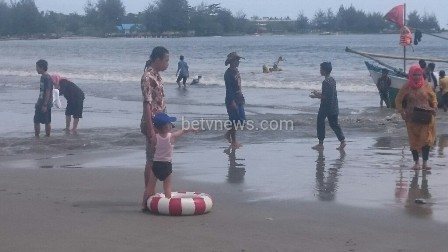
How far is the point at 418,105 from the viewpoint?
38.4ft

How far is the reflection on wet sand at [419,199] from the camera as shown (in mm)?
8953

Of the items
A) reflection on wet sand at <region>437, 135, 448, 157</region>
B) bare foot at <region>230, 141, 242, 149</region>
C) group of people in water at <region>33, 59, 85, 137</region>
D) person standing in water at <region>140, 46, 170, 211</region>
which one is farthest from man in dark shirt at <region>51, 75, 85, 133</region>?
person standing in water at <region>140, 46, 170, 211</region>

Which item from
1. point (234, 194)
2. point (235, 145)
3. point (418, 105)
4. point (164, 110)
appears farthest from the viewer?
point (235, 145)

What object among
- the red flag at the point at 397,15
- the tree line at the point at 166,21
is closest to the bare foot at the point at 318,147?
the red flag at the point at 397,15

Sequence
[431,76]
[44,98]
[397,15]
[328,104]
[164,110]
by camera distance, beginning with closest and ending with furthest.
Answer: [164,110], [328,104], [44,98], [431,76], [397,15]

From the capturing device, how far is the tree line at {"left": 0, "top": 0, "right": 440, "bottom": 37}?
15925 cm

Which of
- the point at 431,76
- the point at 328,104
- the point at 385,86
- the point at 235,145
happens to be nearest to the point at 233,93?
the point at 235,145

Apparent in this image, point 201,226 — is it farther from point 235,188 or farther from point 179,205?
point 235,188

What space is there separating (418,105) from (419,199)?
2381mm

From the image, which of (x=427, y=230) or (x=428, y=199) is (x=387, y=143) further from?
(x=427, y=230)

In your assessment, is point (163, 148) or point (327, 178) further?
point (327, 178)

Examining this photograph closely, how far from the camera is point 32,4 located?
18225 centimetres

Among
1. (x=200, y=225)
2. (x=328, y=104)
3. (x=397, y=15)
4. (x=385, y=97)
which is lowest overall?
(x=385, y=97)

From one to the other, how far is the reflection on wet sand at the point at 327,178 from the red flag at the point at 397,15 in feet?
39.1
